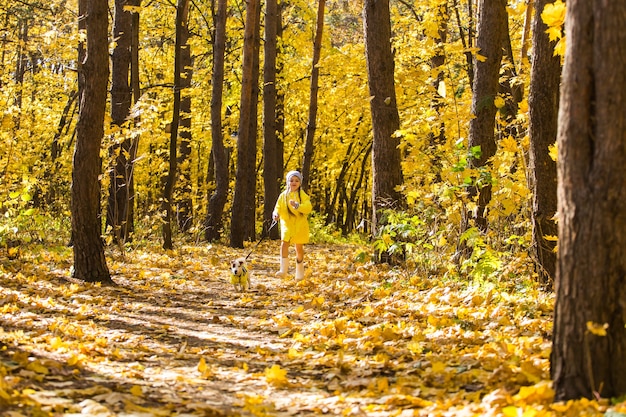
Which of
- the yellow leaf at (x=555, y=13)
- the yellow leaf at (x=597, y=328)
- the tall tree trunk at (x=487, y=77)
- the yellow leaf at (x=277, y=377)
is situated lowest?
the yellow leaf at (x=277, y=377)

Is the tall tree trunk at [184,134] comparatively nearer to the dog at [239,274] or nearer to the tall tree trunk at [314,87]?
the tall tree trunk at [314,87]

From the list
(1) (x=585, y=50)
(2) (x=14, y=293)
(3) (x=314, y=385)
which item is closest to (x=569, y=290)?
(1) (x=585, y=50)

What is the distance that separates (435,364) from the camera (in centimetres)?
464

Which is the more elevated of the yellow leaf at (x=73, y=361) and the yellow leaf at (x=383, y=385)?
the yellow leaf at (x=73, y=361)

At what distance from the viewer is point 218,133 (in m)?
17.3

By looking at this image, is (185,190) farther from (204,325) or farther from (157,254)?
(204,325)

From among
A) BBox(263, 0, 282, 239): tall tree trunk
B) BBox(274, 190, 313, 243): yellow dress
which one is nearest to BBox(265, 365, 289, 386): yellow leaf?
BBox(274, 190, 313, 243): yellow dress

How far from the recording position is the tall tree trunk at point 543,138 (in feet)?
21.6

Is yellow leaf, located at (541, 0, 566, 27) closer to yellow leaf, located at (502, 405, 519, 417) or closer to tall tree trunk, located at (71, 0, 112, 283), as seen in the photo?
yellow leaf, located at (502, 405, 519, 417)

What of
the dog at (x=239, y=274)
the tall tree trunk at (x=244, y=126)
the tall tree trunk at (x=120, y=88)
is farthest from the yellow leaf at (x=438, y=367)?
the tall tree trunk at (x=244, y=126)

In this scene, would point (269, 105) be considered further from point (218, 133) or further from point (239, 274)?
point (239, 274)

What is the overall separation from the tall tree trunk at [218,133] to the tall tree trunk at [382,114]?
6.71 m

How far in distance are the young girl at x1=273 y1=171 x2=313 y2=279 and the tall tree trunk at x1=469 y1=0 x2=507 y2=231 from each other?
9.39ft

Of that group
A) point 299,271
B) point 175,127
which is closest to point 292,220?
point 299,271
